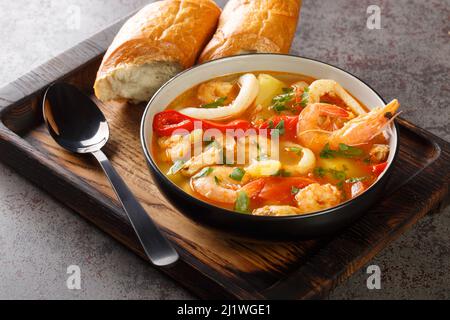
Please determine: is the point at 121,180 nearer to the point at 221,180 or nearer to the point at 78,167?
the point at 78,167

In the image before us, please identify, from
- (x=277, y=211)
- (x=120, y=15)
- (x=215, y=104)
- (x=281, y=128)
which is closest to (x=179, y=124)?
(x=215, y=104)

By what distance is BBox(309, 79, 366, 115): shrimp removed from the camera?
288cm

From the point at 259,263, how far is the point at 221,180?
0.35 metres

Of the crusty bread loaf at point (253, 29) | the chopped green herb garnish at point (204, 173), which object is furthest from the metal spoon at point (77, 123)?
the crusty bread loaf at point (253, 29)

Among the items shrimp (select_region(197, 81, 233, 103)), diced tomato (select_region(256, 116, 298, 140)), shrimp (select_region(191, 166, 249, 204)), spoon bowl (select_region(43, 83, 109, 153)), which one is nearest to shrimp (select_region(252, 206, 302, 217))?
shrimp (select_region(191, 166, 249, 204))

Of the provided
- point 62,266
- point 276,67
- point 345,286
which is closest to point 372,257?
point 345,286

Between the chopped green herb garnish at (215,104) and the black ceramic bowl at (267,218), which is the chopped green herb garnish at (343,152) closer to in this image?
the black ceramic bowl at (267,218)

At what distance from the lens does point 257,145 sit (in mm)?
2691

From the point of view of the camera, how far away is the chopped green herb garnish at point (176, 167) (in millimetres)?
2621

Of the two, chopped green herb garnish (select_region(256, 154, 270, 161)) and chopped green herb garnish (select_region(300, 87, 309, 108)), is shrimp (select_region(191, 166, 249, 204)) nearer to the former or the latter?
chopped green herb garnish (select_region(256, 154, 270, 161))

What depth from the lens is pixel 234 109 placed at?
2.88 meters

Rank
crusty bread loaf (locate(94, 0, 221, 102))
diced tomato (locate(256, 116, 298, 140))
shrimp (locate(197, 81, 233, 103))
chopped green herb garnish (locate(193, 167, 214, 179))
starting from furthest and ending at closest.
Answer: crusty bread loaf (locate(94, 0, 221, 102))
shrimp (locate(197, 81, 233, 103))
diced tomato (locate(256, 116, 298, 140))
chopped green herb garnish (locate(193, 167, 214, 179))

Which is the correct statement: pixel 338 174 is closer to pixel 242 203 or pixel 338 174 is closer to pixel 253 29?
pixel 242 203

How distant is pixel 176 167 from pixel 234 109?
1.39 ft
